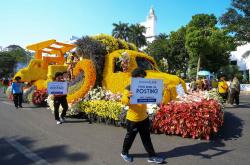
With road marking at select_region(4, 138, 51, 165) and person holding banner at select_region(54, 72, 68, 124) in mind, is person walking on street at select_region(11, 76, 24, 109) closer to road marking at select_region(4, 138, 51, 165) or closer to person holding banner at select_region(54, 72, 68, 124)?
person holding banner at select_region(54, 72, 68, 124)

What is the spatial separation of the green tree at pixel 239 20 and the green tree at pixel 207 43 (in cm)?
236

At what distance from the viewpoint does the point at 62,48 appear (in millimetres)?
20359

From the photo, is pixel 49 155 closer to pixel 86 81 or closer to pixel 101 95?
pixel 101 95

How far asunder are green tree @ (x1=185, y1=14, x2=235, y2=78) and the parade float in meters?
26.5

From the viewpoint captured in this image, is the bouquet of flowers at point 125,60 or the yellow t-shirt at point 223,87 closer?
the bouquet of flowers at point 125,60

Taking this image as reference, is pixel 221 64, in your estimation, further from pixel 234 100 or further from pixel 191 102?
pixel 191 102

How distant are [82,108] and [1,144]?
11.7 feet

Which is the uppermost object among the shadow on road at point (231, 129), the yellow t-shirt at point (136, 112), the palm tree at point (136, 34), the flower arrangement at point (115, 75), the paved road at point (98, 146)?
the palm tree at point (136, 34)

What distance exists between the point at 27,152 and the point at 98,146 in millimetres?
1515

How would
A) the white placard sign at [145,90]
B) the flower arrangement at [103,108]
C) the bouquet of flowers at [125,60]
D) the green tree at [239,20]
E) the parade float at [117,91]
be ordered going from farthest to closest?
the green tree at [239,20] < the bouquet of flowers at [125,60] < the flower arrangement at [103,108] < the parade float at [117,91] < the white placard sign at [145,90]

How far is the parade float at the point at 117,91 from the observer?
26.6 feet

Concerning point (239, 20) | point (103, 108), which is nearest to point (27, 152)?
point (103, 108)

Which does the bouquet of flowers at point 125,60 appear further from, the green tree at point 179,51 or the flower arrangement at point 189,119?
the green tree at point 179,51

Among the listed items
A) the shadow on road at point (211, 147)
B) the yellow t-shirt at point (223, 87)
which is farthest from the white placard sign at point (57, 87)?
the yellow t-shirt at point (223, 87)
